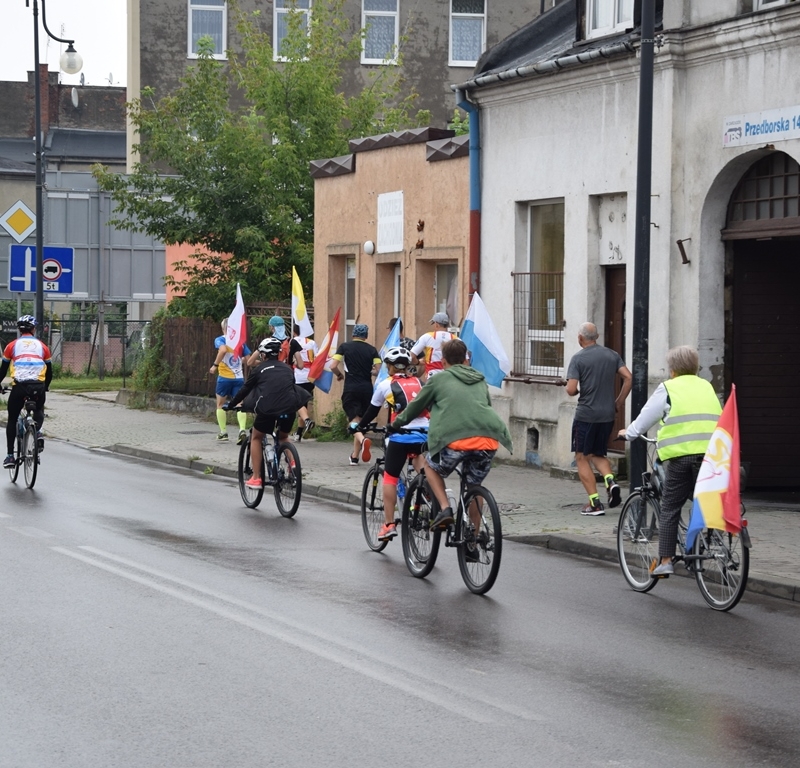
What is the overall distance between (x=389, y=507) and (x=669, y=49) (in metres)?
6.68

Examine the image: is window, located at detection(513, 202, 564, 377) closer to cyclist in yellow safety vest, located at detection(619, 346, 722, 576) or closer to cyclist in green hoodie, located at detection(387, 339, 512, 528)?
cyclist in green hoodie, located at detection(387, 339, 512, 528)

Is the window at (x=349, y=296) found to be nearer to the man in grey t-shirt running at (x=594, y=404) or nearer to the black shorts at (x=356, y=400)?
the black shorts at (x=356, y=400)

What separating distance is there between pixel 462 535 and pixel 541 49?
10.6m

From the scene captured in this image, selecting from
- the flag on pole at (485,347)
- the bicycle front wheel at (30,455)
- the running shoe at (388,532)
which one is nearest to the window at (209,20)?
the bicycle front wheel at (30,455)

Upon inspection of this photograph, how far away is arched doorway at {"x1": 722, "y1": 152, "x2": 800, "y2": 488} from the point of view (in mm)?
15711

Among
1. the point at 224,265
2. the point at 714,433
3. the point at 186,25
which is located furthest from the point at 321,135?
the point at 714,433

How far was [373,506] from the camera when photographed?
1208cm

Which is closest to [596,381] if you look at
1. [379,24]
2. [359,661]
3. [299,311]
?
[359,661]

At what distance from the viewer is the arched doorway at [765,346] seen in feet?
51.5

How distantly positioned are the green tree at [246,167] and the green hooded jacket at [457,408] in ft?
54.5

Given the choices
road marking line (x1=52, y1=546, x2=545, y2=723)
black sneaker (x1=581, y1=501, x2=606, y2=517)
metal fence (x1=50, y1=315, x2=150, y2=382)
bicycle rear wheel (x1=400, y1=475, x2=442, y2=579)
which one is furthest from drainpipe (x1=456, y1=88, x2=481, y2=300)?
metal fence (x1=50, y1=315, x2=150, y2=382)

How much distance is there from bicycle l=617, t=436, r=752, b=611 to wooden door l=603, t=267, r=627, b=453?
6453mm

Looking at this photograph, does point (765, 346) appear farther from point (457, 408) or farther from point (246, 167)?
point (246, 167)

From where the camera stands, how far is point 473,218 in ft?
63.7
